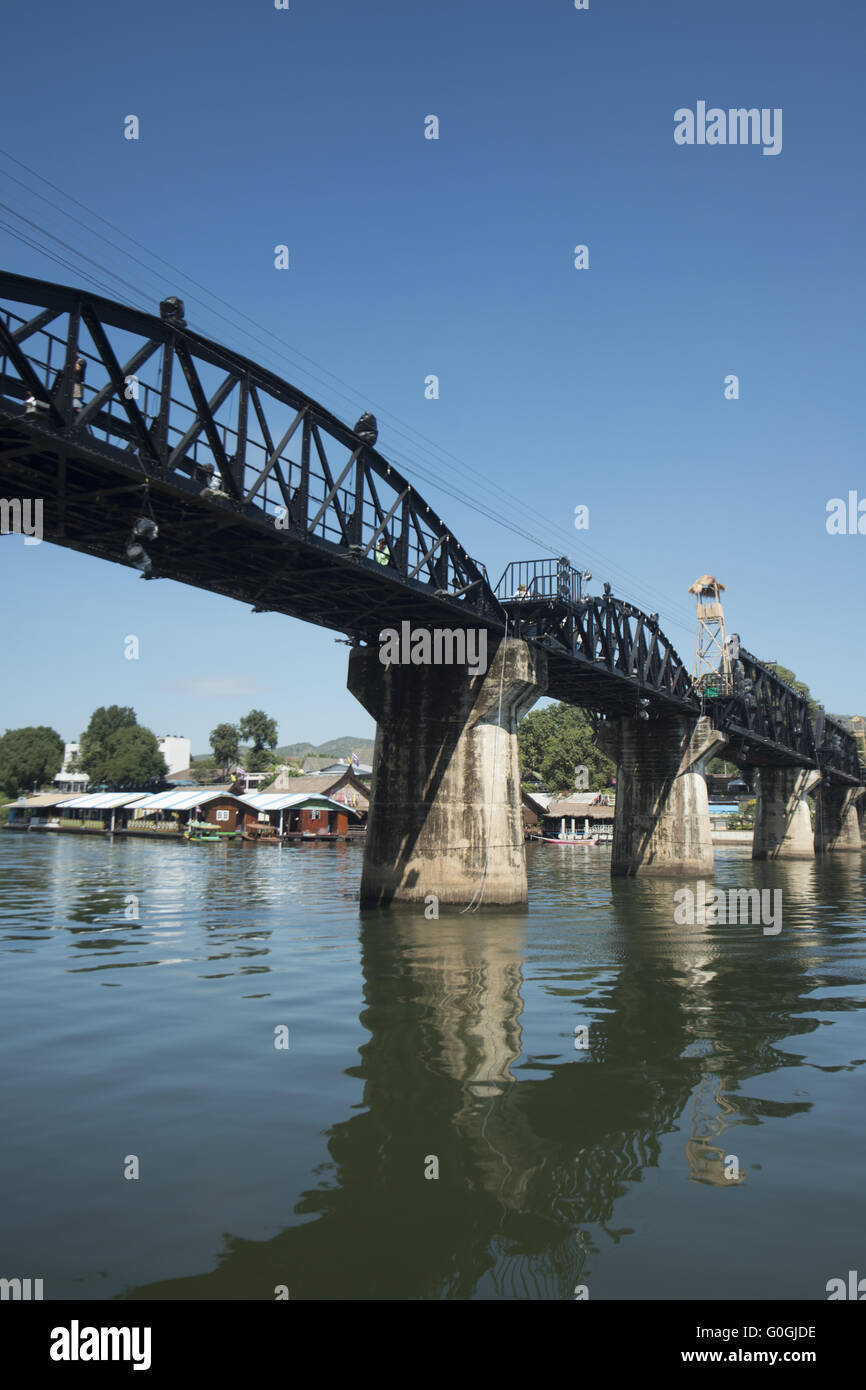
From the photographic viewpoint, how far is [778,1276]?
7930mm

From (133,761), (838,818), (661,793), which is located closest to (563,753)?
(838,818)

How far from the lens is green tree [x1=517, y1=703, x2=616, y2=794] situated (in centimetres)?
13462

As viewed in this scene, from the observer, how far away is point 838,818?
119250 millimetres

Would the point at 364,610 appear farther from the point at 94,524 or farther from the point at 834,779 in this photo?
the point at 834,779

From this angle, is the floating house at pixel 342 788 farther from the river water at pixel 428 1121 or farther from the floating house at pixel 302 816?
the river water at pixel 428 1121

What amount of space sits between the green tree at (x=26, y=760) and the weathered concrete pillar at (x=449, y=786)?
14492 centimetres

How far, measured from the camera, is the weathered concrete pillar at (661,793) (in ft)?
202

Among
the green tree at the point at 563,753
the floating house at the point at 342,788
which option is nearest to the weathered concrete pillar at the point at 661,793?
the floating house at the point at 342,788

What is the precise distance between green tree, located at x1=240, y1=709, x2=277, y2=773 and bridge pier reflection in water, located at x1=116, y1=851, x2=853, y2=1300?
163 m

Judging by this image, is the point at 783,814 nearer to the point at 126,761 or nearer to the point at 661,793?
the point at 661,793

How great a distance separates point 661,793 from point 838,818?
67797 mm

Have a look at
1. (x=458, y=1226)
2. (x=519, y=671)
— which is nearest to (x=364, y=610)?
(x=519, y=671)

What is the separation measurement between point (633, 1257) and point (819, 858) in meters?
104

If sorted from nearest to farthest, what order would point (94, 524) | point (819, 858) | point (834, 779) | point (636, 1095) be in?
point (636, 1095)
point (94, 524)
point (819, 858)
point (834, 779)
